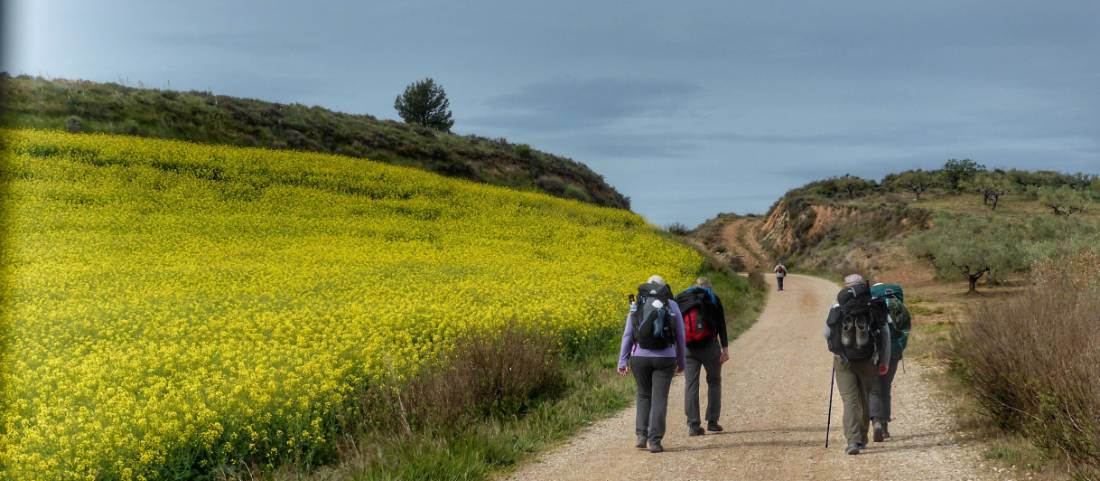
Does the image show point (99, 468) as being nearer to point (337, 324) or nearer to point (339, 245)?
point (337, 324)

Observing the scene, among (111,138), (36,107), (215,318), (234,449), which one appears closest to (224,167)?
(111,138)

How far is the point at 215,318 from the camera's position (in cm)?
1549

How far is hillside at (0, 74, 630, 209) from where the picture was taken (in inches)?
1662

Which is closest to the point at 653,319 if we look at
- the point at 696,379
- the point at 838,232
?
the point at 696,379

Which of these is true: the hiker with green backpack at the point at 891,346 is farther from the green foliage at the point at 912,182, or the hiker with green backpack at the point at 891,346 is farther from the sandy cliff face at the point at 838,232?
the green foliage at the point at 912,182

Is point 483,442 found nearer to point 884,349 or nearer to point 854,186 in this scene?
point 884,349

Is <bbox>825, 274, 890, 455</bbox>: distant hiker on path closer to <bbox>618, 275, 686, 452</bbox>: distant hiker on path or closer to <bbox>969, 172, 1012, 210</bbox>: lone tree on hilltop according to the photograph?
<bbox>618, 275, 686, 452</bbox>: distant hiker on path

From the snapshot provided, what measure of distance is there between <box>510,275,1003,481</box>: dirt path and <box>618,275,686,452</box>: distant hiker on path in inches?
14.2

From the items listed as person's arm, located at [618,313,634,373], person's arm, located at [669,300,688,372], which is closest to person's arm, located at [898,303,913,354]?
person's arm, located at [669,300,688,372]

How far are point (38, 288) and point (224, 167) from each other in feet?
68.8

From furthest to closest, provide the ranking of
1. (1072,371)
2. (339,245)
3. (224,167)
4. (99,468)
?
1. (224,167)
2. (339,245)
3. (99,468)
4. (1072,371)

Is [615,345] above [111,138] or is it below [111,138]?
below

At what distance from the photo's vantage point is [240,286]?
20.2 meters

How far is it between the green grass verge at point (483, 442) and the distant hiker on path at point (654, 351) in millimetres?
948
